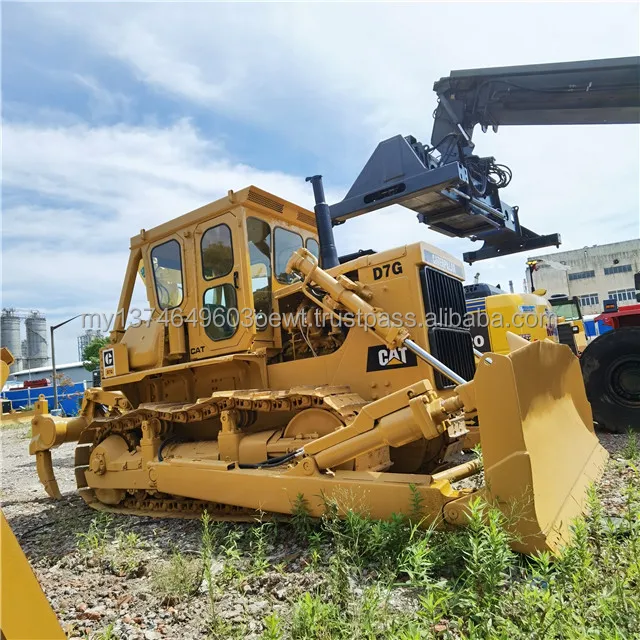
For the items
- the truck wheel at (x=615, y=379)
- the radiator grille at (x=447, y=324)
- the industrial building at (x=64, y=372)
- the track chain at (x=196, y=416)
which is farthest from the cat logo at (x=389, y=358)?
the industrial building at (x=64, y=372)

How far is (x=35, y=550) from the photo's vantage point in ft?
15.4

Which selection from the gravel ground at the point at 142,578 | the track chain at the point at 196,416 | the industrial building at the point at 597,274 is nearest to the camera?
the gravel ground at the point at 142,578

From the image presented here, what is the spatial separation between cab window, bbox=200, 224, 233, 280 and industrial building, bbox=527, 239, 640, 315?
4525cm

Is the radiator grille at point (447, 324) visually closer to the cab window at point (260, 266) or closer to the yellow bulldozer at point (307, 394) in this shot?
the yellow bulldozer at point (307, 394)

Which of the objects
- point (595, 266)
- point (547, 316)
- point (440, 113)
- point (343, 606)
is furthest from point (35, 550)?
point (595, 266)

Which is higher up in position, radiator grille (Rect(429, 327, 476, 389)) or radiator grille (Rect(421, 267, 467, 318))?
radiator grille (Rect(421, 267, 467, 318))

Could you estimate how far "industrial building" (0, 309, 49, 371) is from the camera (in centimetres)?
6789

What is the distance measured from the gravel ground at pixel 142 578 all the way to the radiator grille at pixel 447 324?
1.67 meters

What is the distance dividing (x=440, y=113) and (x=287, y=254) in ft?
11.6

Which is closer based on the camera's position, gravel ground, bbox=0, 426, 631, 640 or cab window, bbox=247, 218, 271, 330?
gravel ground, bbox=0, 426, 631, 640

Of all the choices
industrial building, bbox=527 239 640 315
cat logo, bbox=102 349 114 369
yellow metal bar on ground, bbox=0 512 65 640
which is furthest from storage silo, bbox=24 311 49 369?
yellow metal bar on ground, bbox=0 512 65 640

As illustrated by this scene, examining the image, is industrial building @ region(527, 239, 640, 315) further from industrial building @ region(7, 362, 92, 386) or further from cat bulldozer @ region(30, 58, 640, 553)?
industrial building @ region(7, 362, 92, 386)

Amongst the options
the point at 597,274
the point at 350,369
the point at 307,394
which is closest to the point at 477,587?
the point at 307,394

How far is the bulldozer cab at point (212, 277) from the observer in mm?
5609
